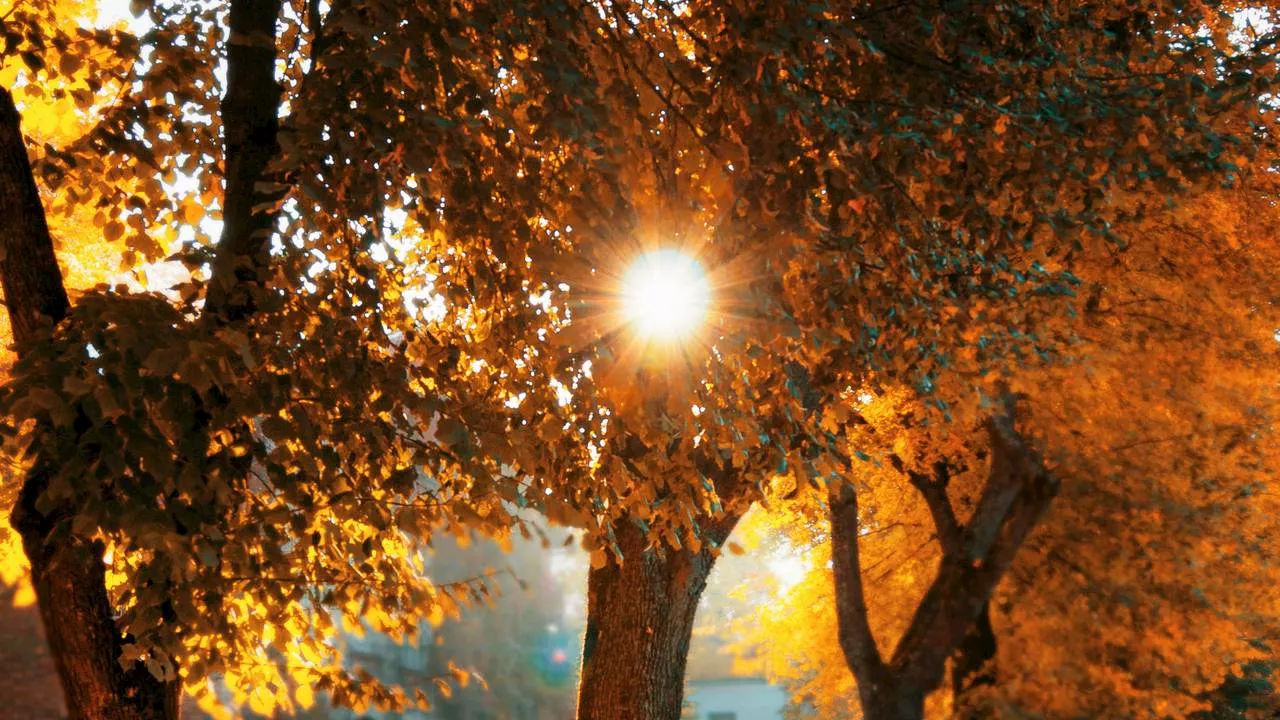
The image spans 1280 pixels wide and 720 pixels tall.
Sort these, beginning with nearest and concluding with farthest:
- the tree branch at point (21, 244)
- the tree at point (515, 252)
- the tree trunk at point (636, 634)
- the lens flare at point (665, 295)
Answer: the tree at point (515, 252), the tree branch at point (21, 244), the lens flare at point (665, 295), the tree trunk at point (636, 634)

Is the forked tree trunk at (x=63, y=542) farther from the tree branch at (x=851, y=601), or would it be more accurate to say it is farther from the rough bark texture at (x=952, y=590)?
the tree branch at (x=851, y=601)

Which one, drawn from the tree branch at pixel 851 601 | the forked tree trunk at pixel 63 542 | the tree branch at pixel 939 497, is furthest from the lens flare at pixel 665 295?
the tree branch at pixel 939 497

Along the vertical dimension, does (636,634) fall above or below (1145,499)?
below

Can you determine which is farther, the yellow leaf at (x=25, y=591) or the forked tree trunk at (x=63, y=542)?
the yellow leaf at (x=25, y=591)

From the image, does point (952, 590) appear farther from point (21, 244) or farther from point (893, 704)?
point (21, 244)

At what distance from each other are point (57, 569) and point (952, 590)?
838 centimetres

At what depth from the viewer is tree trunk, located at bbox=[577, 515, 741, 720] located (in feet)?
29.0

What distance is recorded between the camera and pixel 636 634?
29.1 ft

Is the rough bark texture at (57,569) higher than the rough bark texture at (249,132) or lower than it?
lower

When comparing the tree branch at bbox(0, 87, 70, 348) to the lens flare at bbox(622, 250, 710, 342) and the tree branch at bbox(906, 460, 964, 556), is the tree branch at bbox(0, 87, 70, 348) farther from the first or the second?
the tree branch at bbox(906, 460, 964, 556)

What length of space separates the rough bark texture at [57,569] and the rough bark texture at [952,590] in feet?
24.1

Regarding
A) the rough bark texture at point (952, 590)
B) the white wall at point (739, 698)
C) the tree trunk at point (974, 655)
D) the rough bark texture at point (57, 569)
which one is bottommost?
the rough bark texture at point (57, 569)

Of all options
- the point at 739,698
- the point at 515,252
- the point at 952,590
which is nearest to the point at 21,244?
the point at 515,252

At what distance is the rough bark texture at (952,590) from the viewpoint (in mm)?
11609
